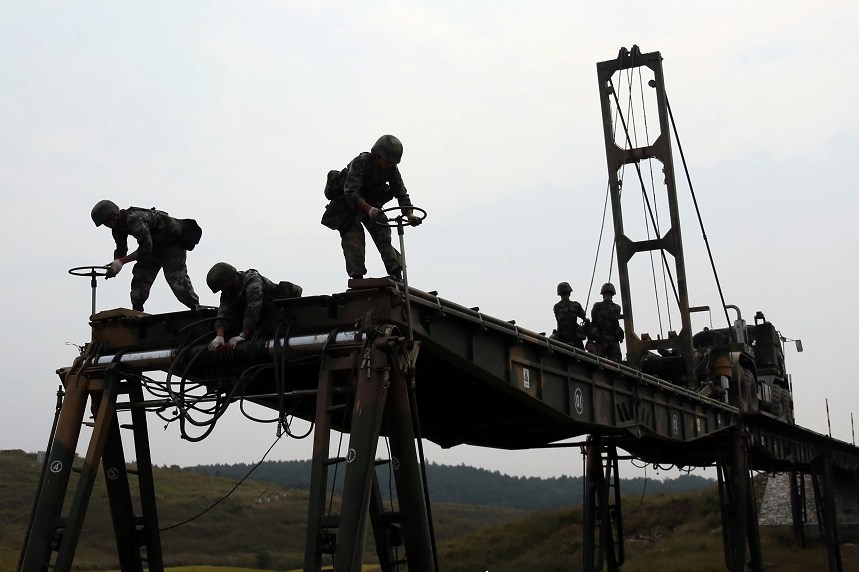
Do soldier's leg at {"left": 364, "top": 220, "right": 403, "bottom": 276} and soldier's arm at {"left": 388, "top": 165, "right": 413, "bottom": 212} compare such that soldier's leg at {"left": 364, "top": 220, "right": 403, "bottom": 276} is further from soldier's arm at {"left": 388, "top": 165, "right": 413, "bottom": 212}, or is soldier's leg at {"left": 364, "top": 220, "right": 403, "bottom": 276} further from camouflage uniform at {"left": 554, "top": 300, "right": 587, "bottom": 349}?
camouflage uniform at {"left": 554, "top": 300, "right": 587, "bottom": 349}

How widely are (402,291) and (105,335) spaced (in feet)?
12.6

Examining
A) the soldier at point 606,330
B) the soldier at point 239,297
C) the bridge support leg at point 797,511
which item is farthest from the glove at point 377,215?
the bridge support leg at point 797,511

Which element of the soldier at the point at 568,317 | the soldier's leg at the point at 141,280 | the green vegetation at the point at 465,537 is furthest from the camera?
the green vegetation at the point at 465,537

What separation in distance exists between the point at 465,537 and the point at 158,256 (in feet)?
93.3

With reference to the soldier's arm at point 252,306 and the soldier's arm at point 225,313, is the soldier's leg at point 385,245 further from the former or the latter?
the soldier's arm at point 225,313

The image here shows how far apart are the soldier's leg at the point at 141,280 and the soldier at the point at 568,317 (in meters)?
8.89

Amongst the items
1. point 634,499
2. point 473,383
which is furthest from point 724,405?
point 634,499

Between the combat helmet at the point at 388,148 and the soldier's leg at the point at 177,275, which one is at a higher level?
the combat helmet at the point at 388,148

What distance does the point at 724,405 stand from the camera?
785 inches

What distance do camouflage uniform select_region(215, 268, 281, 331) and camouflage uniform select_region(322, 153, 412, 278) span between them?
3.17 feet

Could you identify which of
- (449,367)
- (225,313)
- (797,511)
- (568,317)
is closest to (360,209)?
(225,313)

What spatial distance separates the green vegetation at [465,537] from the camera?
31562 mm

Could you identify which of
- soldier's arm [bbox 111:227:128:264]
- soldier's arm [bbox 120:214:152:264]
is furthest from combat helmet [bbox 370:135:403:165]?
soldier's arm [bbox 111:227:128:264]

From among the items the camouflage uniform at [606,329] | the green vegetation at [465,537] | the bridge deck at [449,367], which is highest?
the camouflage uniform at [606,329]
